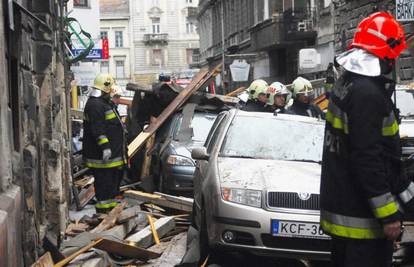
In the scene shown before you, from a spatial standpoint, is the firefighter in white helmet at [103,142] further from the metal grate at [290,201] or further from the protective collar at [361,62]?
the protective collar at [361,62]

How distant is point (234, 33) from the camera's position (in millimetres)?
45906

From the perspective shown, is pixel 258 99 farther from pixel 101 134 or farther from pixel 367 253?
pixel 367 253

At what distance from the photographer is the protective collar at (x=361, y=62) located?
13.6 ft

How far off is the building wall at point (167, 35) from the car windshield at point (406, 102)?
75.2 m

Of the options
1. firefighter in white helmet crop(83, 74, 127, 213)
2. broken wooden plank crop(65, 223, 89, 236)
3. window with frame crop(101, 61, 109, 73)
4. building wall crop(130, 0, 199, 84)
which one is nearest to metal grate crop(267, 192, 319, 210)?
broken wooden plank crop(65, 223, 89, 236)

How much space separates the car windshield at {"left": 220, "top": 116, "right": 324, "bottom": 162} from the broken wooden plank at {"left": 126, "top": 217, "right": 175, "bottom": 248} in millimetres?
1374

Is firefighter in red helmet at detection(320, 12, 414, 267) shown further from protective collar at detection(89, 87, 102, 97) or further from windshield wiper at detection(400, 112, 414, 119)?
windshield wiper at detection(400, 112, 414, 119)

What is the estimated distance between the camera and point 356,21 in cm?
2258

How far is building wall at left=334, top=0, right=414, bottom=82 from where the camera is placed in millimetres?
19141

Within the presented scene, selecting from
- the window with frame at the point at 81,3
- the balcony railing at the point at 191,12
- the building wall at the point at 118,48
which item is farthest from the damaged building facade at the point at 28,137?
A: the building wall at the point at 118,48

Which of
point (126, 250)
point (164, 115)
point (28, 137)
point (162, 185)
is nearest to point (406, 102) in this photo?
point (164, 115)

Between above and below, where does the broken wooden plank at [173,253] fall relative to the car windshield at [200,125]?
below

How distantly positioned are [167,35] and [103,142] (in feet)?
260

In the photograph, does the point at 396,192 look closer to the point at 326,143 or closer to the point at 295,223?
the point at 326,143
